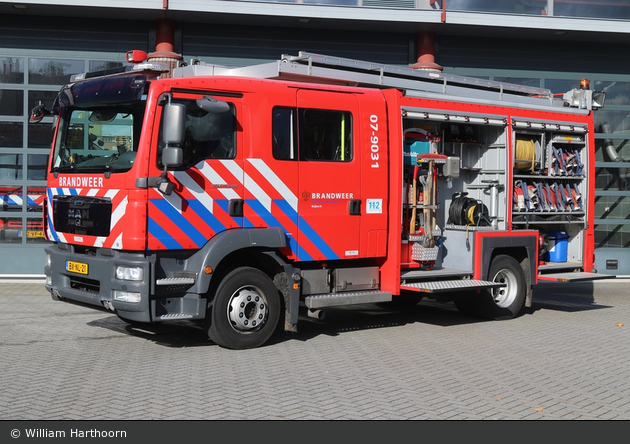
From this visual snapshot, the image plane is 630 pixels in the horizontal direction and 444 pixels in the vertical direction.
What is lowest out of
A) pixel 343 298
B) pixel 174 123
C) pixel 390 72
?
pixel 343 298

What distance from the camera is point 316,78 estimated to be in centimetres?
918

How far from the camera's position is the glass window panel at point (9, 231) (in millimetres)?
14398

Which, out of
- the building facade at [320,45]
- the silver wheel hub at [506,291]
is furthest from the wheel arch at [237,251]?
the building facade at [320,45]

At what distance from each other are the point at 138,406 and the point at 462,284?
519 cm

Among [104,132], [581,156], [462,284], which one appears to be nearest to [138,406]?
[104,132]

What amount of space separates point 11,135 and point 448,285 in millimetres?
8957

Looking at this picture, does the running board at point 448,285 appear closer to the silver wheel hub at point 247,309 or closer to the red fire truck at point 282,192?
the red fire truck at point 282,192

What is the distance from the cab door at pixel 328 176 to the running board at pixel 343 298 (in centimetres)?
45

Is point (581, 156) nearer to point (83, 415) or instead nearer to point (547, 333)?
point (547, 333)

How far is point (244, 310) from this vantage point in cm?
839

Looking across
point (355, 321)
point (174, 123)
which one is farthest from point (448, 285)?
point (174, 123)

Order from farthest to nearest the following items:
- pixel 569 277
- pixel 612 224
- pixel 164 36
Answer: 1. pixel 612 224
2. pixel 164 36
3. pixel 569 277

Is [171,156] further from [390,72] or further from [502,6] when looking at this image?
[502,6]

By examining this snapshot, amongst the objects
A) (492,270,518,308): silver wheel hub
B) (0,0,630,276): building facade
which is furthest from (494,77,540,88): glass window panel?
(492,270,518,308): silver wheel hub
